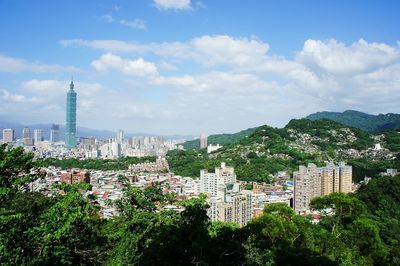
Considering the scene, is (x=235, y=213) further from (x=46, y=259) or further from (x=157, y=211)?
(x=46, y=259)

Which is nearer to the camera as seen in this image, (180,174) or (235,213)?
(235,213)

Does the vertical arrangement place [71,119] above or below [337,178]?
above

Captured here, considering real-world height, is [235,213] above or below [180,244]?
below

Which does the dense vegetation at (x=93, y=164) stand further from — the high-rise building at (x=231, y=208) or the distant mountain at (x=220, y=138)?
the distant mountain at (x=220, y=138)

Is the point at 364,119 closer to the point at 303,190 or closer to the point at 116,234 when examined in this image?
the point at 303,190

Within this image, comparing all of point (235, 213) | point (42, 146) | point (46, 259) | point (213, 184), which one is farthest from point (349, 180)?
point (42, 146)

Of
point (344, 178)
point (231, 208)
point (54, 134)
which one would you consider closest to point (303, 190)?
point (344, 178)

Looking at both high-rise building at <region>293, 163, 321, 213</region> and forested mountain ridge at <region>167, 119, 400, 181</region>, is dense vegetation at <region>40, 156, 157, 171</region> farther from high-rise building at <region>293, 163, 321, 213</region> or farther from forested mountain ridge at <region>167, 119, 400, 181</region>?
high-rise building at <region>293, 163, 321, 213</region>
